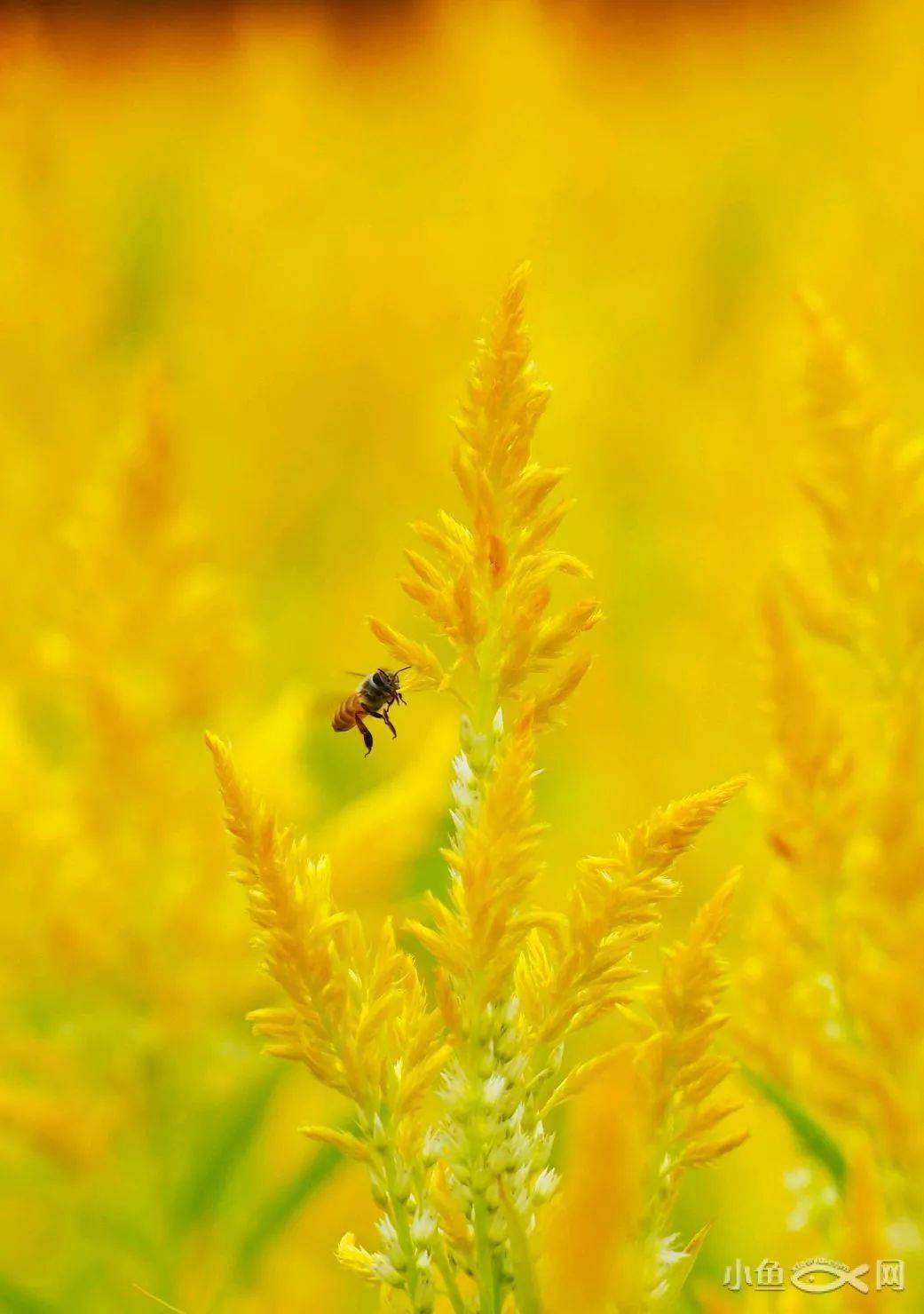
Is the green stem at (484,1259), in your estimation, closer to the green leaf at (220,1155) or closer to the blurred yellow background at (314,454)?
the blurred yellow background at (314,454)

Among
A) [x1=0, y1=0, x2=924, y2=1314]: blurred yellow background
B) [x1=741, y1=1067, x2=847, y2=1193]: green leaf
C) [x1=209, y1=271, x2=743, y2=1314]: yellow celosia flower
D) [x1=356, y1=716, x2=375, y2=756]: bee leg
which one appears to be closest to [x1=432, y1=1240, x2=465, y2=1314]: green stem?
[x1=209, y1=271, x2=743, y2=1314]: yellow celosia flower

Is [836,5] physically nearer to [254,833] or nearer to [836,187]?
[836,187]

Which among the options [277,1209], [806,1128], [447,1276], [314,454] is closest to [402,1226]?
[447,1276]

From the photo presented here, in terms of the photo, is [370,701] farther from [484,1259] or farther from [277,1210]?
[484,1259]

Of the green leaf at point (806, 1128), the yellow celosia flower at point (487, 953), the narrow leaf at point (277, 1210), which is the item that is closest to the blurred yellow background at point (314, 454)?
the narrow leaf at point (277, 1210)

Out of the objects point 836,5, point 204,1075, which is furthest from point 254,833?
point 836,5

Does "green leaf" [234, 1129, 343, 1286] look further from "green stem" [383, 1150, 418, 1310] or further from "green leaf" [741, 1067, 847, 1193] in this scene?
"green stem" [383, 1150, 418, 1310]
